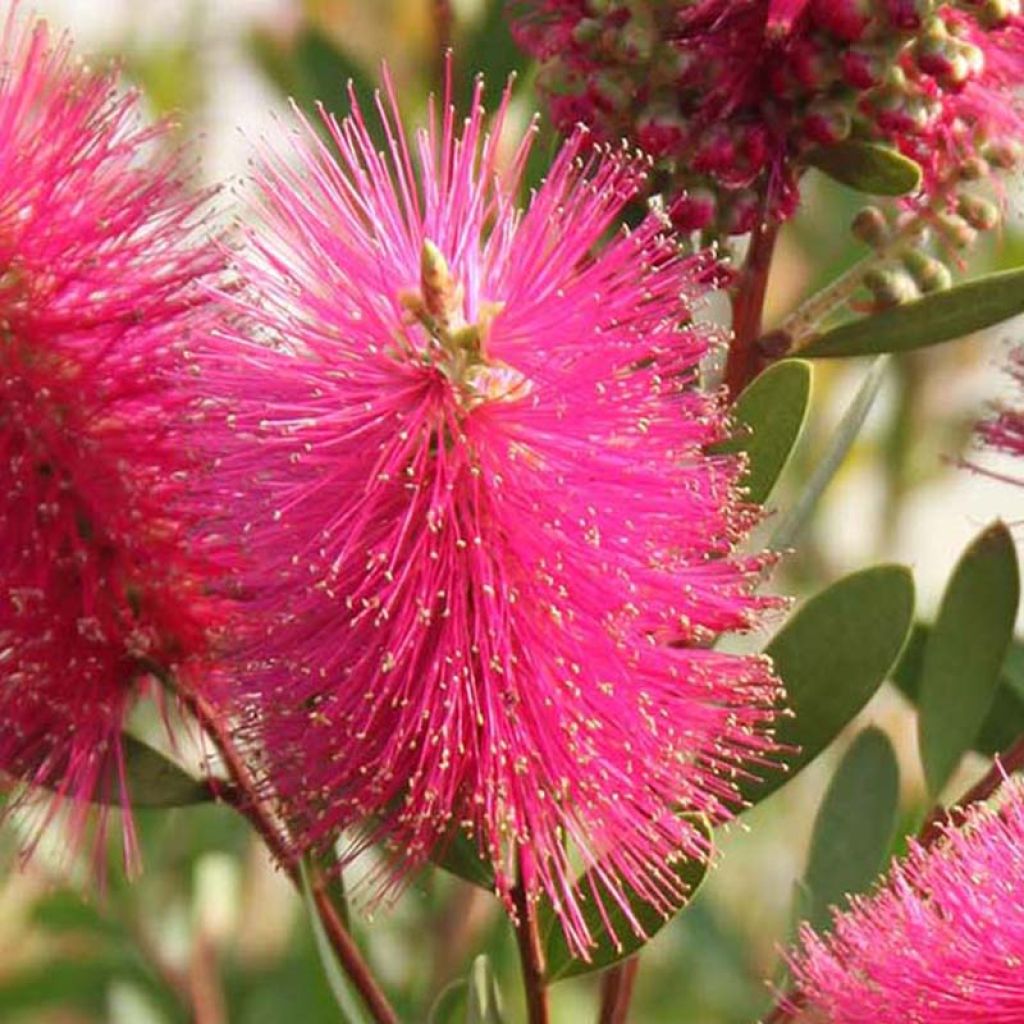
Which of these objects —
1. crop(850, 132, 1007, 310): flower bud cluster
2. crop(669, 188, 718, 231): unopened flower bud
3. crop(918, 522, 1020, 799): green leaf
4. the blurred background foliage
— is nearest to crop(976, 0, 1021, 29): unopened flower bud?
crop(850, 132, 1007, 310): flower bud cluster

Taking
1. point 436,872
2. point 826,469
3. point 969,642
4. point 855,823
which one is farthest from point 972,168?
point 436,872

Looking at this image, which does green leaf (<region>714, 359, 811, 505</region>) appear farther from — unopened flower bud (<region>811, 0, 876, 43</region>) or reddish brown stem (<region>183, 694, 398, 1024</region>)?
reddish brown stem (<region>183, 694, 398, 1024</region>)

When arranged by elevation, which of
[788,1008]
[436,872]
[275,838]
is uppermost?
[275,838]

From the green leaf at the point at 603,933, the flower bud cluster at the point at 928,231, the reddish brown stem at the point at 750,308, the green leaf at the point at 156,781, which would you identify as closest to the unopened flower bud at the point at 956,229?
the flower bud cluster at the point at 928,231

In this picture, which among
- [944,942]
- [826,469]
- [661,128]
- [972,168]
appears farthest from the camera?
[826,469]

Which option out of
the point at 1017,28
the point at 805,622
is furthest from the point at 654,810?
the point at 1017,28

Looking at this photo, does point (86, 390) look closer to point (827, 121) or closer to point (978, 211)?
point (827, 121)

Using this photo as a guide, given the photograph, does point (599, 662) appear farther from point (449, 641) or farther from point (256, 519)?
point (256, 519)
